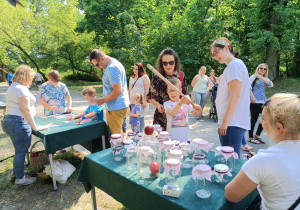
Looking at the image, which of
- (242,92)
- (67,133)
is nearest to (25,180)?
(67,133)

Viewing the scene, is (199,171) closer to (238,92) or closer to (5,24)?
(238,92)

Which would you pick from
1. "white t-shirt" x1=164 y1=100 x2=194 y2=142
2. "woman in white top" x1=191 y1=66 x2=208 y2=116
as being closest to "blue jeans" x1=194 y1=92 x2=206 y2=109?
"woman in white top" x1=191 y1=66 x2=208 y2=116

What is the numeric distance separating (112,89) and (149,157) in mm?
1570

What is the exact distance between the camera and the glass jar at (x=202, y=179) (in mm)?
1193

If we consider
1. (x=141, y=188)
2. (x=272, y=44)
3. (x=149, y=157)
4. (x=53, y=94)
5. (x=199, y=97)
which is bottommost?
(x=199, y=97)

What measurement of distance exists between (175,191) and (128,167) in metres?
0.50

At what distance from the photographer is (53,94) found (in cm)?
366

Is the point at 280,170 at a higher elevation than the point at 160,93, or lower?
lower

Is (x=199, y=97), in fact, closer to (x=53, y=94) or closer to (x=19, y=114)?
(x=53, y=94)

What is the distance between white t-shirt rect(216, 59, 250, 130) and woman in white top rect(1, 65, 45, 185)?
2.40 m

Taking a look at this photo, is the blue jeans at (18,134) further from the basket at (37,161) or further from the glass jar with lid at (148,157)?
the glass jar with lid at (148,157)

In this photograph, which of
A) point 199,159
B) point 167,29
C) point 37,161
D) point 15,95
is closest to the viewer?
point 199,159

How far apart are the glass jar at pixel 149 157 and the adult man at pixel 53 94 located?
260 centimetres

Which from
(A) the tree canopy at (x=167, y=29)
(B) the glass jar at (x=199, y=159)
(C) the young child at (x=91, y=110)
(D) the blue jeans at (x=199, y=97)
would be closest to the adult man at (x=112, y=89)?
(C) the young child at (x=91, y=110)
